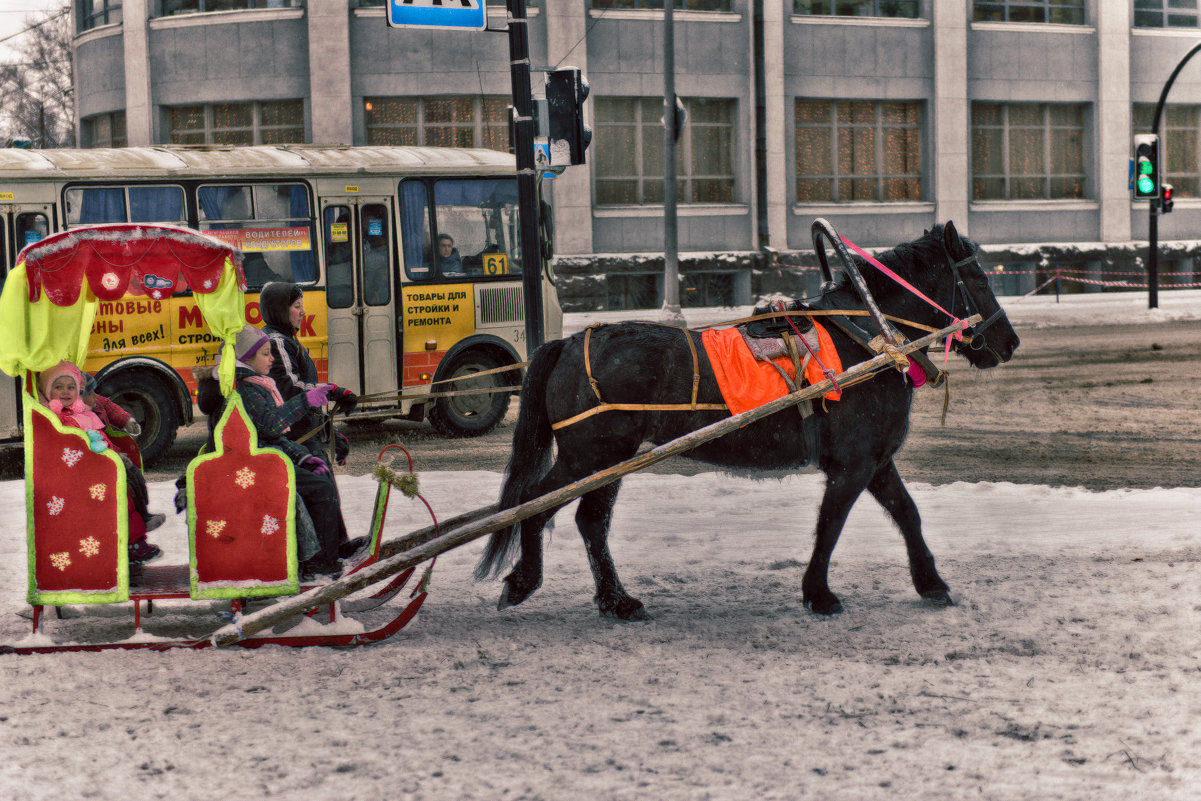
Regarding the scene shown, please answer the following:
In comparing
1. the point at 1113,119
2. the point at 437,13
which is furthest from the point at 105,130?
the point at 1113,119

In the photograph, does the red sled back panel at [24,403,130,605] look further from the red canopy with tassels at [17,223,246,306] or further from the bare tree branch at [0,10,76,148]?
the bare tree branch at [0,10,76,148]

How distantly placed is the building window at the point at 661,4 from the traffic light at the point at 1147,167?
9.44 metres

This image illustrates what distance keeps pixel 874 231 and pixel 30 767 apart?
27.2m

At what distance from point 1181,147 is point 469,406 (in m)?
26.4

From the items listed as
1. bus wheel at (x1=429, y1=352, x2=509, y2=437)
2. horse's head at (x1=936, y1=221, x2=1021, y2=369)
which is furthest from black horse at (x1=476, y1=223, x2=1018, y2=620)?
bus wheel at (x1=429, y1=352, x2=509, y2=437)

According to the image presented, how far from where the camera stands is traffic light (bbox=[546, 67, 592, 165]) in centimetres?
977

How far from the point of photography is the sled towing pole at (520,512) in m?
5.03

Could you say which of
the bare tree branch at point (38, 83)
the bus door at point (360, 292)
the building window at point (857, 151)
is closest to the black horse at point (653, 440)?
the bus door at point (360, 292)

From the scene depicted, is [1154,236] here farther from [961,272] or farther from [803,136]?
[961,272]

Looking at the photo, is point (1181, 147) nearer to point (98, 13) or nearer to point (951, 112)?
point (951, 112)

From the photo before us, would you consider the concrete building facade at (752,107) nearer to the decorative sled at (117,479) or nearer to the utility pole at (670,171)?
the utility pole at (670,171)

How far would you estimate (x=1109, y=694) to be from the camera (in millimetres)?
4660

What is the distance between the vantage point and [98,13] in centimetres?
2844

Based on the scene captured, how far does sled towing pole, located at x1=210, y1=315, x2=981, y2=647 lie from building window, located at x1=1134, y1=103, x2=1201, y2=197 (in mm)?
30109
